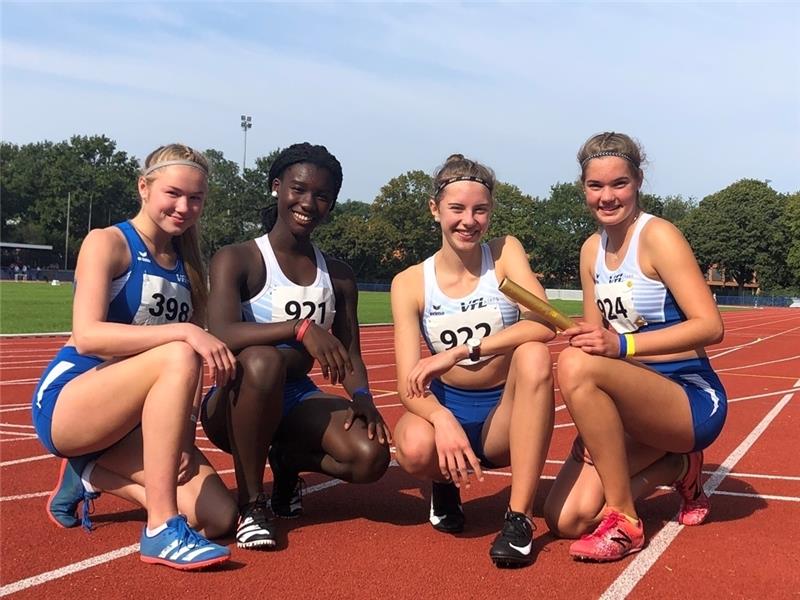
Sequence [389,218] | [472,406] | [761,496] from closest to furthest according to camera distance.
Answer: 1. [472,406]
2. [761,496]
3. [389,218]

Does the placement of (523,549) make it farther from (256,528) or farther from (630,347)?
(256,528)

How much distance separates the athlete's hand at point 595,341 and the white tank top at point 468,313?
48cm

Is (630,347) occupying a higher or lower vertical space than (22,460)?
higher

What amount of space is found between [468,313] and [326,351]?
693 mm

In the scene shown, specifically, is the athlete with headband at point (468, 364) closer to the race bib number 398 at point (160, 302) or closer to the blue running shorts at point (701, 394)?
the blue running shorts at point (701, 394)

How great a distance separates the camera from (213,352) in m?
2.97

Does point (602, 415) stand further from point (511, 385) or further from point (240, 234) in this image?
point (240, 234)

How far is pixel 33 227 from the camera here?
6894cm

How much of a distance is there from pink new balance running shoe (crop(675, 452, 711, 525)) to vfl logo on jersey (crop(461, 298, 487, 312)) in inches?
45.1

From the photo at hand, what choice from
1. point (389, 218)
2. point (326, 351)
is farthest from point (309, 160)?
point (389, 218)

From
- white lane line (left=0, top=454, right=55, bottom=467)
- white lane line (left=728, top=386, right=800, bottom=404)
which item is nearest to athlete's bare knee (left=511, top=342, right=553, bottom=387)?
white lane line (left=0, top=454, right=55, bottom=467)

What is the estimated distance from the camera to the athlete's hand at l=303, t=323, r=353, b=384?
10.6 feet

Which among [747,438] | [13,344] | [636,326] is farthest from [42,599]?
[13,344]

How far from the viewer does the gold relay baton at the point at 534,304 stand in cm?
316
